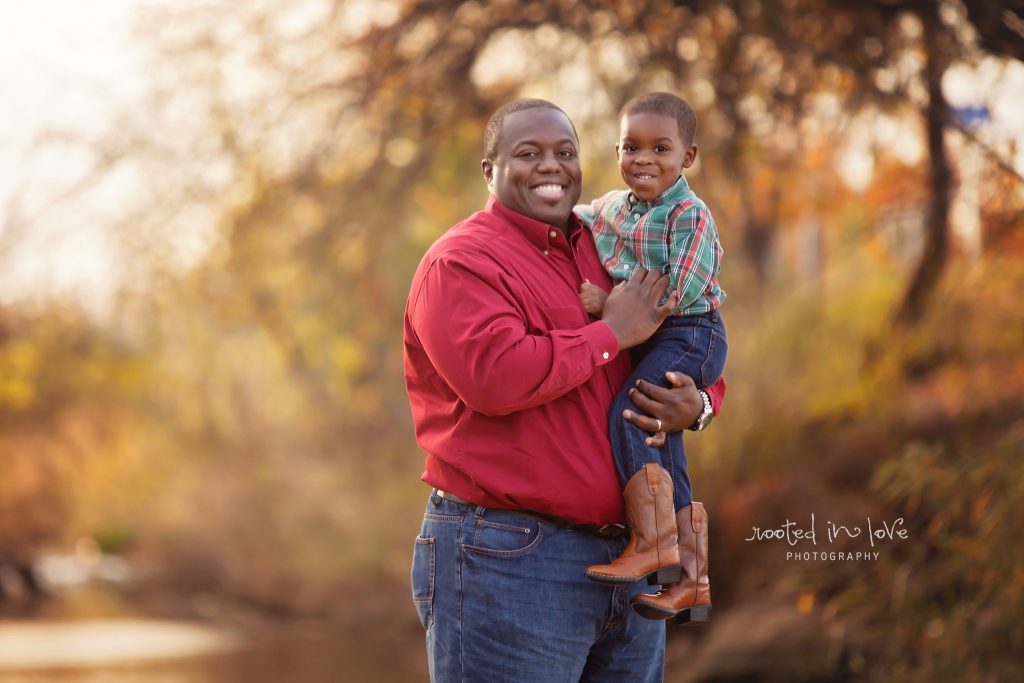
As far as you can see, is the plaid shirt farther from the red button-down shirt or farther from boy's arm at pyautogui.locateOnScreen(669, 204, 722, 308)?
the red button-down shirt

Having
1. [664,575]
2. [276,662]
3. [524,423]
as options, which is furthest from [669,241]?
[276,662]

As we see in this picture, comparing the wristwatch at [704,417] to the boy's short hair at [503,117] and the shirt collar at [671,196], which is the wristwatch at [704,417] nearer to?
the shirt collar at [671,196]

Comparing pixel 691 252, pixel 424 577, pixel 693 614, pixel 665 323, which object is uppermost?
pixel 691 252

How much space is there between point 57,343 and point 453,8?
13.9 feet

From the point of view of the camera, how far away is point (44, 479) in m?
12.6

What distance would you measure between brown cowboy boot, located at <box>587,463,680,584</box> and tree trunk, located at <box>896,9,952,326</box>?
8.61 ft

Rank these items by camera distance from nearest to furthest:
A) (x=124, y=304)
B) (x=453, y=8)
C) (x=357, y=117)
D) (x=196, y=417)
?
(x=453, y=8) → (x=357, y=117) → (x=124, y=304) → (x=196, y=417)

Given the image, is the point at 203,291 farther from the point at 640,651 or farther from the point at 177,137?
the point at 640,651

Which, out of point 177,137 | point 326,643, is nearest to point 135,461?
point 326,643

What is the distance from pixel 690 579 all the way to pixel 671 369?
380mm

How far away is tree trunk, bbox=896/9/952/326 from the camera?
4498mm

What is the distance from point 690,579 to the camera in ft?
7.53

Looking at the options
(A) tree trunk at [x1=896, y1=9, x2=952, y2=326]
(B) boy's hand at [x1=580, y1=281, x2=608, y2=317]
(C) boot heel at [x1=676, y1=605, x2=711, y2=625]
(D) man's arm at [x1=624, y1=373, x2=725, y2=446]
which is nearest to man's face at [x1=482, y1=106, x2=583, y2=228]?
(B) boy's hand at [x1=580, y1=281, x2=608, y2=317]

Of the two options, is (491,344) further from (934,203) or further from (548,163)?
(934,203)
